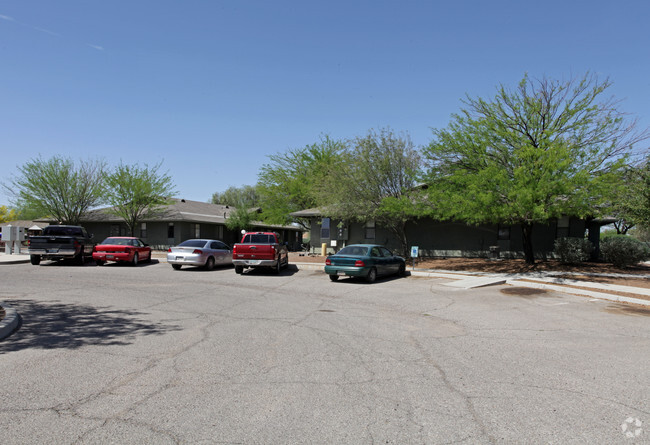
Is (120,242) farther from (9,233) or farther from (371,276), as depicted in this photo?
(371,276)

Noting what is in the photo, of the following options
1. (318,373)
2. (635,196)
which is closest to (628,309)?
(635,196)

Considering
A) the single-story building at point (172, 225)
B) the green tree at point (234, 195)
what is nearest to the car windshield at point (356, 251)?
the single-story building at point (172, 225)

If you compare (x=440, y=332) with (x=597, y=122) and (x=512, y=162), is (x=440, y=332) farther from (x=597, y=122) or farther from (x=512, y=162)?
(x=597, y=122)

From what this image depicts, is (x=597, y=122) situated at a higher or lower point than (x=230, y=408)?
higher

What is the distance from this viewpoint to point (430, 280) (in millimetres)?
17375

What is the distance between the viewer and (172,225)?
3791 cm

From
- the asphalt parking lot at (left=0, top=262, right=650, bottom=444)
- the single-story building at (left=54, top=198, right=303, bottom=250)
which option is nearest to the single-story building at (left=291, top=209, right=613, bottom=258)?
the single-story building at (left=54, top=198, right=303, bottom=250)

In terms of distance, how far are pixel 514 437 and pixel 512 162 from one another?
52.5 ft

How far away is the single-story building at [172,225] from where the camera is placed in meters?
37.4

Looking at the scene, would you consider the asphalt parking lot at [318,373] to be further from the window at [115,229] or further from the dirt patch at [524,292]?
the window at [115,229]

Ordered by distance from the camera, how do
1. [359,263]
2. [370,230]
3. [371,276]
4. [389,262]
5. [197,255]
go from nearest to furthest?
1. [359,263]
2. [371,276]
3. [389,262]
4. [197,255]
5. [370,230]

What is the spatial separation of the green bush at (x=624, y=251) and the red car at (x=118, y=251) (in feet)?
76.3

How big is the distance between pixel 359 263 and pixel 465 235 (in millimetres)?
13168

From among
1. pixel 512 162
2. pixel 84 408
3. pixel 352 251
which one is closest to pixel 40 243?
pixel 352 251
